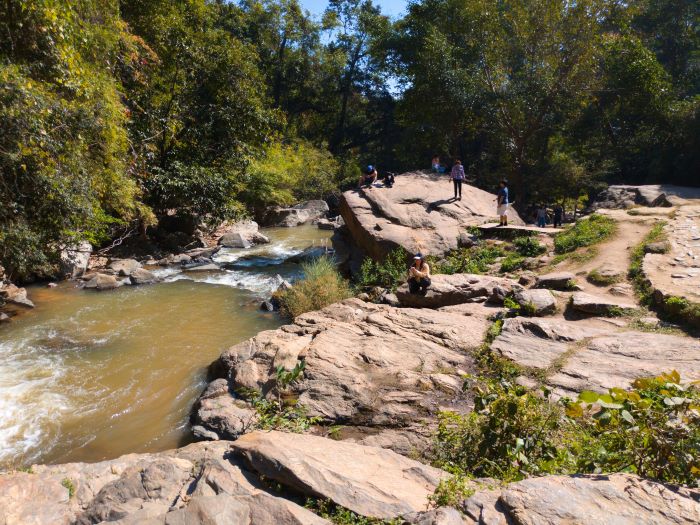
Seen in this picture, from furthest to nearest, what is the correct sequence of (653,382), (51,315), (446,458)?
(51,315)
(446,458)
(653,382)

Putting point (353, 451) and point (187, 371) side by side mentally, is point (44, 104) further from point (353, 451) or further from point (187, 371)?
point (353, 451)

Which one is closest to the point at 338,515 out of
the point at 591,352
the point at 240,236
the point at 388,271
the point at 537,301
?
the point at 591,352

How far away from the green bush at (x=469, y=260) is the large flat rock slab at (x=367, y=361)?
272cm

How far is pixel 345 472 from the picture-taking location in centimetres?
339

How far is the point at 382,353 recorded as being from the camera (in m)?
6.60

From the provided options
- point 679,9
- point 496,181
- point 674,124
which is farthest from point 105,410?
point 679,9

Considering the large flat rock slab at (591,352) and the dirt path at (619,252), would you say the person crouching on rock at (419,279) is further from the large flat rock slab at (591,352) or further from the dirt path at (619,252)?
the dirt path at (619,252)

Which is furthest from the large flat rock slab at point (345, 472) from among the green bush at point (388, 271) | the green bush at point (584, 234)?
the green bush at point (584, 234)

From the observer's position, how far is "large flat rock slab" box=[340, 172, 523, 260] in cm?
1231

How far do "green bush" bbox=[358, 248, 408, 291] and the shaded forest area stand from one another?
6.53 meters

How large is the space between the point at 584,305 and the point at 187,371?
23.1 ft

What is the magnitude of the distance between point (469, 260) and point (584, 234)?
116 inches

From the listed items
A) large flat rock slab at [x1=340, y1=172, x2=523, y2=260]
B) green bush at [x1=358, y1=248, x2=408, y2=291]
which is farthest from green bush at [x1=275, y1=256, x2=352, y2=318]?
large flat rock slab at [x1=340, y1=172, x2=523, y2=260]

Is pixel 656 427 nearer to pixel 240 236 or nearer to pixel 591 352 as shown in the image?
pixel 591 352
